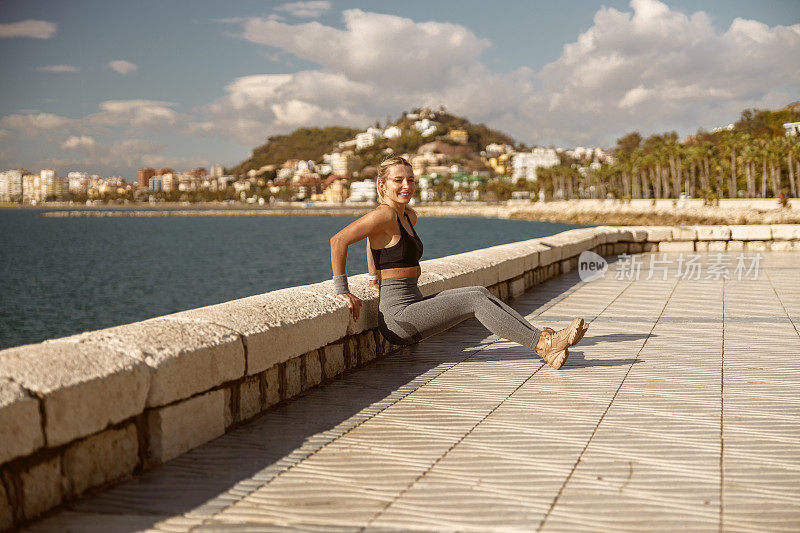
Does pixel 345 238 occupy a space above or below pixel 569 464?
above

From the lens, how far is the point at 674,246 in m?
17.9

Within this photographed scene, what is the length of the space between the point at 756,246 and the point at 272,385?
16.0 meters

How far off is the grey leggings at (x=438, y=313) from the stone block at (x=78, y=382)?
257cm

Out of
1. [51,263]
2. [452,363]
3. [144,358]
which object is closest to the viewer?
[144,358]

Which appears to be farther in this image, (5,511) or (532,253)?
(532,253)

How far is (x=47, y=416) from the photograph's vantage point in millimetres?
3094

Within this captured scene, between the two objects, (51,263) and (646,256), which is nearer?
(646,256)

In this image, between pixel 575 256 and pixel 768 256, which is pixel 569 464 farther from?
pixel 768 256

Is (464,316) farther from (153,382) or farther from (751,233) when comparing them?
(751,233)

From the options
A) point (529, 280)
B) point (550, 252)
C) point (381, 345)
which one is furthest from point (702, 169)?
point (381, 345)

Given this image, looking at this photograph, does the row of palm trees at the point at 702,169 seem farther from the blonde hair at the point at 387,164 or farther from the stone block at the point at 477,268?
the blonde hair at the point at 387,164

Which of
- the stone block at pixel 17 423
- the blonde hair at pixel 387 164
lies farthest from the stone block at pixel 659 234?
the stone block at pixel 17 423

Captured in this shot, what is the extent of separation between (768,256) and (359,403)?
553 inches

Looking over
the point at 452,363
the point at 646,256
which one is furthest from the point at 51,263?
the point at 452,363
